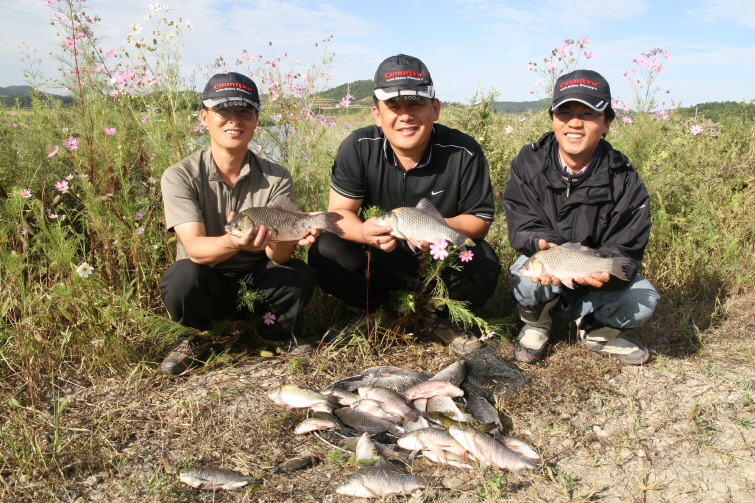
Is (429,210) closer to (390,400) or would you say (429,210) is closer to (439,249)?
(439,249)

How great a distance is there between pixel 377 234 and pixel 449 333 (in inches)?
45.8

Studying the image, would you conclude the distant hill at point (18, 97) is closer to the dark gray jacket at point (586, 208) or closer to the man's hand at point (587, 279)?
the dark gray jacket at point (586, 208)

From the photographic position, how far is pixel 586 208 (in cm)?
359

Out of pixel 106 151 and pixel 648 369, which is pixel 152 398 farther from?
pixel 648 369

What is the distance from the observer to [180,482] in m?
2.45

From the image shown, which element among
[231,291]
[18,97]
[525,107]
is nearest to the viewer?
[231,291]

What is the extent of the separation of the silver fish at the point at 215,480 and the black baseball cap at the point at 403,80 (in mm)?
2448

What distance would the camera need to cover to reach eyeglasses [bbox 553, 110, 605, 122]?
11.1ft

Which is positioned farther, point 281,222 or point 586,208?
point 586,208

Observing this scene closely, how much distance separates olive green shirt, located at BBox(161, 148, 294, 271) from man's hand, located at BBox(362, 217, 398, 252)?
29.8 inches

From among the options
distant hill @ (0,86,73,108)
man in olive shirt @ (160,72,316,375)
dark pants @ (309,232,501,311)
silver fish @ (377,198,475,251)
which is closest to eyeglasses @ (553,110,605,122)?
dark pants @ (309,232,501,311)

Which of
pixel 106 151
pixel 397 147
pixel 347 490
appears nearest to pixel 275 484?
pixel 347 490

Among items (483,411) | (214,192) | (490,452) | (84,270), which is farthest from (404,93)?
(84,270)

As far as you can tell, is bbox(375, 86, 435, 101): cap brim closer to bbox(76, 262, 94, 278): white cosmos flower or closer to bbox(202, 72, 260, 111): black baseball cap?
bbox(202, 72, 260, 111): black baseball cap
